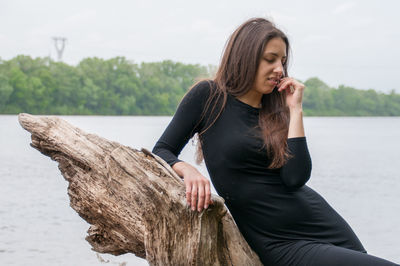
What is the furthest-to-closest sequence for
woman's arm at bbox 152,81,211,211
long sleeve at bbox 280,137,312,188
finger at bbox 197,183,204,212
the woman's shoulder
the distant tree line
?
the distant tree line
the woman's shoulder
woman's arm at bbox 152,81,211,211
long sleeve at bbox 280,137,312,188
finger at bbox 197,183,204,212

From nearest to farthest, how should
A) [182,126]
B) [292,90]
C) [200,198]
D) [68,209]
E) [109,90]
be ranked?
[200,198]
[182,126]
[292,90]
[68,209]
[109,90]

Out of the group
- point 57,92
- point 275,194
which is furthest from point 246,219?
point 57,92

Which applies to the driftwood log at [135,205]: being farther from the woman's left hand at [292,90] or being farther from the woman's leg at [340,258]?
the woman's left hand at [292,90]

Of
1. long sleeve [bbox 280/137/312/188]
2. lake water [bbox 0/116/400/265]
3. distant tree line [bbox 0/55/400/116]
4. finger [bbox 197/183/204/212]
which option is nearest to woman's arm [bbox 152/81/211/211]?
finger [bbox 197/183/204/212]

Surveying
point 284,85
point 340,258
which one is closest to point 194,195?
point 340,258

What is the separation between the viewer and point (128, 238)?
3.20 metres

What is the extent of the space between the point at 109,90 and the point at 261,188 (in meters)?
61.5

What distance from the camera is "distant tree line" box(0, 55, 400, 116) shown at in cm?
5419

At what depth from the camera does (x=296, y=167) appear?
105 inches

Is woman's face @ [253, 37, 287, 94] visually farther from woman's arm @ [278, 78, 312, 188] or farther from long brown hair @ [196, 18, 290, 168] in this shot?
woman's arm @ [278, 78, 312, 188]

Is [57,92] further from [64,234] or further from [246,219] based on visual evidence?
[246,219]

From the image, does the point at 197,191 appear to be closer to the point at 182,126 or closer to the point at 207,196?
the point at 207,196

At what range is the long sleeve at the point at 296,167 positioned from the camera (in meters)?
2.67

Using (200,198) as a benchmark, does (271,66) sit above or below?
above
